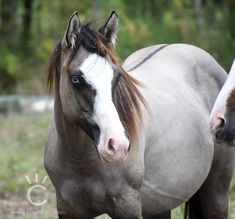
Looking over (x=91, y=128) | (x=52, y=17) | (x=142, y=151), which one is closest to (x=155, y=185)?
(x=142, y=151)

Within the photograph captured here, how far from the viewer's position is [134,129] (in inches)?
187

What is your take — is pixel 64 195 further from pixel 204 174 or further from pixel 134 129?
pixel 204 174

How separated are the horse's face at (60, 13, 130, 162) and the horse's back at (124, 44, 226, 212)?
623 mm

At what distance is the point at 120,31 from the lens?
47.2ft

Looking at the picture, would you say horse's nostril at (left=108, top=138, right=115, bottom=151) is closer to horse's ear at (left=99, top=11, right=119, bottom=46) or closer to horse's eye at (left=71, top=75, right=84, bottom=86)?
horse's eye at (left=71, top=75, right=84, bottom=86)

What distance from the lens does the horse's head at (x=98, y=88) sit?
14.6 feet

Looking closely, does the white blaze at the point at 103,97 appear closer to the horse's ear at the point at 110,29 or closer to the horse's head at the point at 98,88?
the horse's head at the point at 98,88

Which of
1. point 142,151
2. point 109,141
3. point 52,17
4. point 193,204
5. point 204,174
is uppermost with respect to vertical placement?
point 109,141

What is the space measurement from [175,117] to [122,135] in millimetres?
1059

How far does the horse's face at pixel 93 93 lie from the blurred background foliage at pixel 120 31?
840cm

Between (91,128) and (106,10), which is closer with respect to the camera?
(91,128)

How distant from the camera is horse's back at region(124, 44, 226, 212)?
5.25 metres

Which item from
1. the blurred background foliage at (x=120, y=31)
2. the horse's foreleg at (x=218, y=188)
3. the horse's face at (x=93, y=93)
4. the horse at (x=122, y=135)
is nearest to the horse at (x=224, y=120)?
the horse at (x=122, y=135)

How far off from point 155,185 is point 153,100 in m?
0.55
